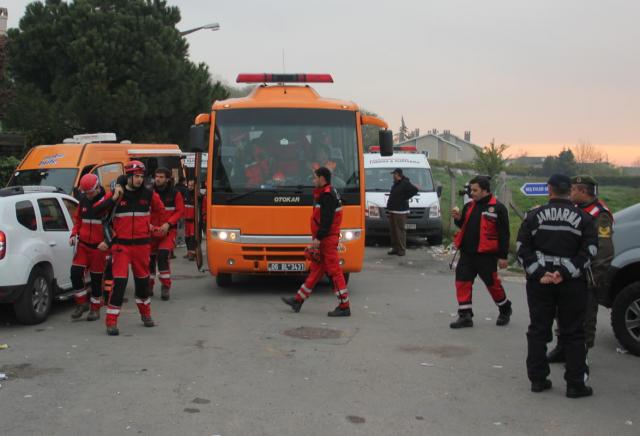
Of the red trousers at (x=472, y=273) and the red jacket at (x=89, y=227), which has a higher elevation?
the red jacket at (x=89, y=227)

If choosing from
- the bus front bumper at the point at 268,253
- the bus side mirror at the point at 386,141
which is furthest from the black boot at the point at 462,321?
the bus side mirror at the point at 386,141

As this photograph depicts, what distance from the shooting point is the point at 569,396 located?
20.9 feet

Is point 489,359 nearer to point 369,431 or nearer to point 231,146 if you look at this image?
point 369,431

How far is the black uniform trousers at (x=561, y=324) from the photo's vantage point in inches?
250

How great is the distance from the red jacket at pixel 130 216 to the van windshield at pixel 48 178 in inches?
301

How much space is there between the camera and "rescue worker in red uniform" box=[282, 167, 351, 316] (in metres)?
9.59

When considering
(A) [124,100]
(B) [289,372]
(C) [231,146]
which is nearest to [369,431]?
(B) [289,372]

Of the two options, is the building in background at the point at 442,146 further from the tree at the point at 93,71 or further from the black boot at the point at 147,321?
the black boot at the point at 147,321

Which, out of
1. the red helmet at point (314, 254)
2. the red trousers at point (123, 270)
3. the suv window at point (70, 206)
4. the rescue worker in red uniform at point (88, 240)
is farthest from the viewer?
the suv window at point (70, 206)

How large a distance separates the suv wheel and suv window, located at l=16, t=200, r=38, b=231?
661cm

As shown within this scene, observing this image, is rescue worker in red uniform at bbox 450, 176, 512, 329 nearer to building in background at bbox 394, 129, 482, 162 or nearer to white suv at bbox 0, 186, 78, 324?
white suv at bbox 0, 186, 78, 324

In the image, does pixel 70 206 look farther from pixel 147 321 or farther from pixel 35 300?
pixel 147 321

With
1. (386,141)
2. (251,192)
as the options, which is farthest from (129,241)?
(386,141)

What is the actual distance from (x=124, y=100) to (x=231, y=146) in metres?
12.3
